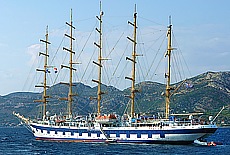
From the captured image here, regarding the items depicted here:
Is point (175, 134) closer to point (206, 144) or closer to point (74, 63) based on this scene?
point (206, 144)

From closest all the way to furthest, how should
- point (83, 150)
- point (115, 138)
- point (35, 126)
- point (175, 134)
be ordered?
point (83, 150)
point (175, 134)
point (115, 138)
point (35, 126)

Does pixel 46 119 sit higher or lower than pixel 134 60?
lower

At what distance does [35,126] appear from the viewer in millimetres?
101438

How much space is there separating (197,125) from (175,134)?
453 centimetres

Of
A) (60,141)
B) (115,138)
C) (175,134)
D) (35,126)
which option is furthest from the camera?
(35,126)

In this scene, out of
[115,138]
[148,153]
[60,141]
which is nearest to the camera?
[148,153]

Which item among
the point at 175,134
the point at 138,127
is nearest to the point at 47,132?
the point at 138,127

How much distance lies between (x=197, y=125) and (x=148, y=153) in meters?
15.8

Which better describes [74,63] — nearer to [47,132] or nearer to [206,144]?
[47,132]

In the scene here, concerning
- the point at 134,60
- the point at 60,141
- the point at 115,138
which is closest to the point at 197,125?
the point at 115,138

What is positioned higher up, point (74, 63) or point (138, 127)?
point (74, 63)

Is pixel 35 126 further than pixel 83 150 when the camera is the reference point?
Yes

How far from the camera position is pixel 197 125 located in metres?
78.4

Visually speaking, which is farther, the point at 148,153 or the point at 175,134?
→ the point at 175,134
